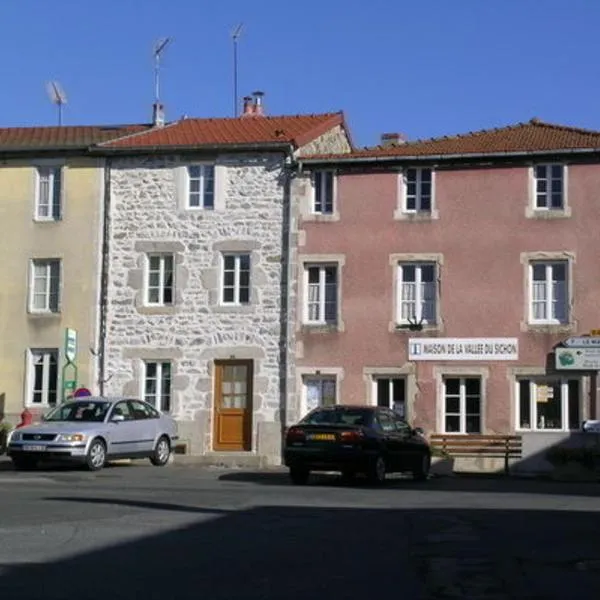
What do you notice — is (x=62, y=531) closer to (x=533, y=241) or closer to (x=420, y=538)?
(x=420, y=538)

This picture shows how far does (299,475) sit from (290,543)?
992 centimetres

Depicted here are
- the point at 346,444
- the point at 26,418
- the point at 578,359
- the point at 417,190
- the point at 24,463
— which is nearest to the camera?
the point at 346,444

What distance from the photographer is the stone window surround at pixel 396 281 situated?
29.6m

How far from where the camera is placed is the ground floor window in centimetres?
2991

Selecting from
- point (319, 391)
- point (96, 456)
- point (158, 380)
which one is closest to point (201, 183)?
point (158, 380)

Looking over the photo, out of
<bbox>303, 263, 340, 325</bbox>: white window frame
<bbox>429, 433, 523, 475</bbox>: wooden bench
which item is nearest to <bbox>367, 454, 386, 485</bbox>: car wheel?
<bbox>429, 433, 523, 475</bbox>: wooden bench

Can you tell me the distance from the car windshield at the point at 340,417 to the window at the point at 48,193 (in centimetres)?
1318

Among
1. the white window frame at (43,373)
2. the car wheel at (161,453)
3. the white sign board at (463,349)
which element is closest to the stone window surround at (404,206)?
the white sign board at (463,349)

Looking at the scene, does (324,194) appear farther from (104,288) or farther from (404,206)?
(104,288)

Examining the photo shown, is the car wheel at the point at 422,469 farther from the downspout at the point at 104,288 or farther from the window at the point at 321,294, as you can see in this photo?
the downspout at the point at 104,288

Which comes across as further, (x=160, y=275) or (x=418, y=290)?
(x=160, y=275)

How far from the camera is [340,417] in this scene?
71.0 ft

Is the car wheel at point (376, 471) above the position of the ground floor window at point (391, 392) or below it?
below

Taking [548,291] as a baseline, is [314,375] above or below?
below
